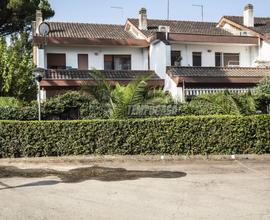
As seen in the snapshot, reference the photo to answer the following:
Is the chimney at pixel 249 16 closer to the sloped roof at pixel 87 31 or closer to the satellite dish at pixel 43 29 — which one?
the sloped roof at pixel 87 31

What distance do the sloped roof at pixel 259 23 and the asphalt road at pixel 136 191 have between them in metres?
24.1

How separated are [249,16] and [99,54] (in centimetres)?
1604

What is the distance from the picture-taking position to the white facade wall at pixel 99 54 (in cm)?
2978

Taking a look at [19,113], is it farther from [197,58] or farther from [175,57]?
[197,58]

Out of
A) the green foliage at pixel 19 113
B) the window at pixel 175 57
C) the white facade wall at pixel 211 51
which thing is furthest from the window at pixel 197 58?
the green foliage at pixel 19 113

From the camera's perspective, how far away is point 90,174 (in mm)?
12602

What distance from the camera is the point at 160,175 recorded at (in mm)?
12258

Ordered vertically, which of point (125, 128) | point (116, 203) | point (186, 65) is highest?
point (186, 65)

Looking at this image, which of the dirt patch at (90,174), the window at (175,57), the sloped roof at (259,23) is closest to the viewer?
the dirt patch at (90,174)

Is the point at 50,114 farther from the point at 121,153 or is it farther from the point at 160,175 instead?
the point at 160,175

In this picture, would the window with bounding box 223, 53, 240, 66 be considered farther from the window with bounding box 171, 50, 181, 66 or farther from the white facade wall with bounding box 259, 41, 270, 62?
the window with bounding box 171, 50, 181, 66

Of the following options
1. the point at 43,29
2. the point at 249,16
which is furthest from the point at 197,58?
the point at 43,29

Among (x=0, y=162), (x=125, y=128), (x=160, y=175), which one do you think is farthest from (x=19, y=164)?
(x=160, y=175)

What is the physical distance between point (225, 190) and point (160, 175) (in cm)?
273
